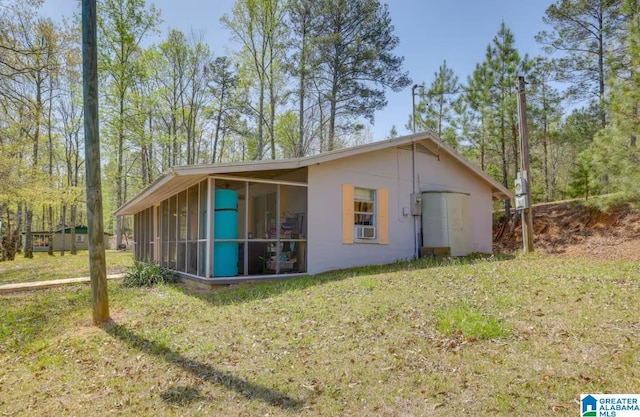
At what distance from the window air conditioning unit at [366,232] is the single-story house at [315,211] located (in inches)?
1.0

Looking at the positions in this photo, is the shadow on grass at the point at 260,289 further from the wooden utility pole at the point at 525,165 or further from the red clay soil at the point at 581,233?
the red clay soil at the point at 581,233

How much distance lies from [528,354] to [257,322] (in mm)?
3293

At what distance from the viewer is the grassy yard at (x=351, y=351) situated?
318 cm

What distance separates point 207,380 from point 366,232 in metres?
6.83

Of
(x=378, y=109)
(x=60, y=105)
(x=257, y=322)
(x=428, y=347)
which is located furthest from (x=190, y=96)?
(x=428, y=347)

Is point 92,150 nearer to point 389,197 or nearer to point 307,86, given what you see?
point 389,197

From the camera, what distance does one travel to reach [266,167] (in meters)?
8.07

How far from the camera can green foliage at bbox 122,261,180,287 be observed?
9.23 m

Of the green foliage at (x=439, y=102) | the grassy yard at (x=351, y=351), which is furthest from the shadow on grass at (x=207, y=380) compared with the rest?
the green foliage at (x=439, y=102)

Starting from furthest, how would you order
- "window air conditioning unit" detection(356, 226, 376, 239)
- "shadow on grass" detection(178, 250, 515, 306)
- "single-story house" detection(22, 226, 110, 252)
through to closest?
"single-story house" detection(22, 226, 110, 252) < "window air conditioning unit" detection(356, 226, 376, 239) < "shadow on grass" detection(178, 250, 515, 306)

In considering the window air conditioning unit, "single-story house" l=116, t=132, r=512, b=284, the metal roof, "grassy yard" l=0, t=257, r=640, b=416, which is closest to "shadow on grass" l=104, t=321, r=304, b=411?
"grassy yard" l=0, t=257, r=640, b=416

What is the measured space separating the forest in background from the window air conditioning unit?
6386mm

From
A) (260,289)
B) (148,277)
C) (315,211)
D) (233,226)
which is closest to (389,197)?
(315,211)

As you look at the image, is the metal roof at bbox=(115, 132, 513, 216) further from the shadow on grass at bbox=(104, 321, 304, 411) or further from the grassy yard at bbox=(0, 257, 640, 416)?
the shadow on grass at bbox=(104, 321, 304, 411)
